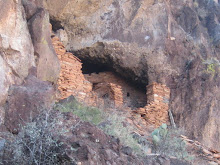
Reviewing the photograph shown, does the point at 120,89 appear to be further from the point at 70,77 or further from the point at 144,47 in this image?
the point at 70,77

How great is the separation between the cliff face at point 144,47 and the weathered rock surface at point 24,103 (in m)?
4.28

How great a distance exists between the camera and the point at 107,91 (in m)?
9.51

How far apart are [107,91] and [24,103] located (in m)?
4.62

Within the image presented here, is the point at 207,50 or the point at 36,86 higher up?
the point at 207,50


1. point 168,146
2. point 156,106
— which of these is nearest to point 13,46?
point 168,146

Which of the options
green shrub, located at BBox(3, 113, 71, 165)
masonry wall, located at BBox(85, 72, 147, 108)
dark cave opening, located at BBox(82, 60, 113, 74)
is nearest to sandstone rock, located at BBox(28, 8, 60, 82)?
green shrub, located at BBox(3, 113, 71, 165)

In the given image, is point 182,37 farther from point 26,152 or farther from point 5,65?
point 26,152

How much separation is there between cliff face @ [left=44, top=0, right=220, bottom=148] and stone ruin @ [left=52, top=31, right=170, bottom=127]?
0.34m

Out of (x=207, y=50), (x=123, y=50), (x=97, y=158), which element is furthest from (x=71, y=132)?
(x=207, y=50)

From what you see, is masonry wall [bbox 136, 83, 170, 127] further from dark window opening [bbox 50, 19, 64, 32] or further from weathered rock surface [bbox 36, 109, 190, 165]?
weathered rock surface [bbox 36, 109, 190, 165]

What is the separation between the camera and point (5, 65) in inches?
216

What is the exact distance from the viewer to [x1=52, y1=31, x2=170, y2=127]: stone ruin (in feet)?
28.1

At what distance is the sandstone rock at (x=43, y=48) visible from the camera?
652cm

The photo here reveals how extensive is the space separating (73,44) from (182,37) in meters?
3.25
